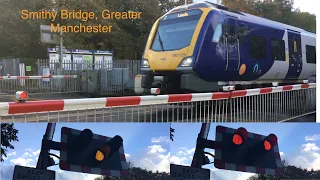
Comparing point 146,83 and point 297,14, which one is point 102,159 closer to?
point 146,83

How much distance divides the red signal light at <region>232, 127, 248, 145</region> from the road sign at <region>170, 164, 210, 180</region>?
0.42 meters

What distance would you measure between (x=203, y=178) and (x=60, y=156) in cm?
146

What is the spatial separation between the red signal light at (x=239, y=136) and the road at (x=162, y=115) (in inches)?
18.7

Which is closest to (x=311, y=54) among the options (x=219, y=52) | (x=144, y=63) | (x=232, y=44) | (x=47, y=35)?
(x=232, y=44)

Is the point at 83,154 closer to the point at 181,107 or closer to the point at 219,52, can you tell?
the point at 181,107

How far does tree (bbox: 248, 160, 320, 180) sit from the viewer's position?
358 centimetres

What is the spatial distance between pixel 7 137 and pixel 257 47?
3.48m

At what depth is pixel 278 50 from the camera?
16.5 feet

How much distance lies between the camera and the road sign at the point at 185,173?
3.51 meters

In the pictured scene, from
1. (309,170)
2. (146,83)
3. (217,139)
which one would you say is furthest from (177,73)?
(309,170)

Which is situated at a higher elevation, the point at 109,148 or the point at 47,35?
the point at 47,35

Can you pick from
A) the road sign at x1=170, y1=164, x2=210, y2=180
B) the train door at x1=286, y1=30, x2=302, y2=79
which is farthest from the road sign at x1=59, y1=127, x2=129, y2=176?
the train door at x1=286, y1=30, x2=302, y2=79

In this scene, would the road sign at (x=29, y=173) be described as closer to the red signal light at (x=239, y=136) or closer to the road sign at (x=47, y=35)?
the road sign at (x=47, y=35)

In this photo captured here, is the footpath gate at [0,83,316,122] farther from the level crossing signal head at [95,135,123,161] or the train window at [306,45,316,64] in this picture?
the train window at [306,45,316,64]
